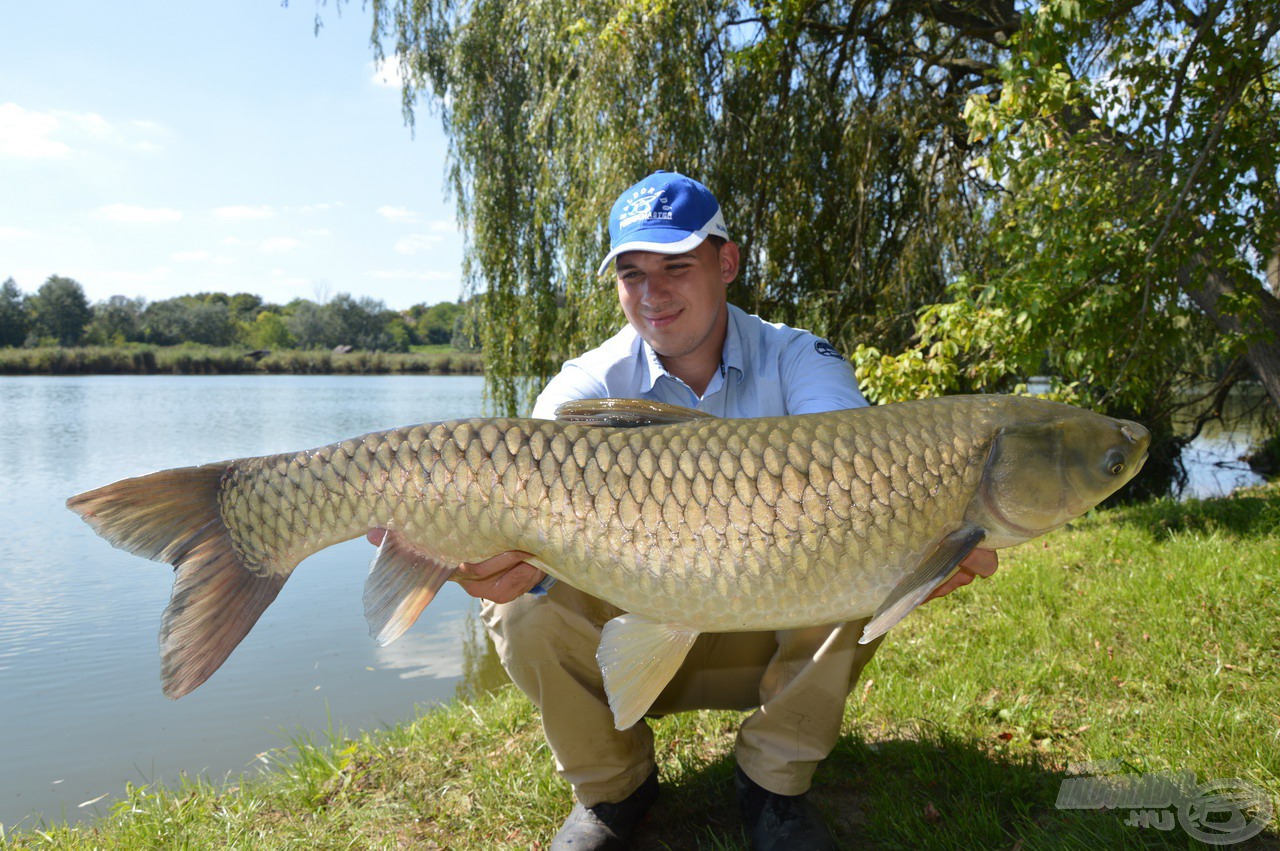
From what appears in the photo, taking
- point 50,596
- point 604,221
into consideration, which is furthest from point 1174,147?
point 50,596

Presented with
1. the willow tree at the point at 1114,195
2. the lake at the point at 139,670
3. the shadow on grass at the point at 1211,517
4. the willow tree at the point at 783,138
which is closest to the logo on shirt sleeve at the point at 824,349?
the willow tree at the point at 1114,195

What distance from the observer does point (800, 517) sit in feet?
4.95

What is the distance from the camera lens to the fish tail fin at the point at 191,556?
1543 millimetres

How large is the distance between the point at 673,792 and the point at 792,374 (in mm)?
1026

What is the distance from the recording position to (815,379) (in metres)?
2.10

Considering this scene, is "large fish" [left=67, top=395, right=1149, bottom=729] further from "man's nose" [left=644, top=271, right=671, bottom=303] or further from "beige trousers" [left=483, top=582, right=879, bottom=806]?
"man's nose" [left=644, top=271, right=671, bottom=303]

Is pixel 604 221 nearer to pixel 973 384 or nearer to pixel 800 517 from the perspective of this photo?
pixel 973 384

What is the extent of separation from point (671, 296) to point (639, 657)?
0.94m

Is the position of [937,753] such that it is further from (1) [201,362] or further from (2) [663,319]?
(1) [201,362]

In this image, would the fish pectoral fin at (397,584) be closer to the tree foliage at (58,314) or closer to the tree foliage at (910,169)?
the tree foliage at (910,169)

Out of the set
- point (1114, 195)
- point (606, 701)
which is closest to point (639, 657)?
point (606, 701)

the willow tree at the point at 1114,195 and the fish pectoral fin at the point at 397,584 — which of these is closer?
the fish pectoral fin at the point at 397,584

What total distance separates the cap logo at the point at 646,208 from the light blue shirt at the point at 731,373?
0.96ft
